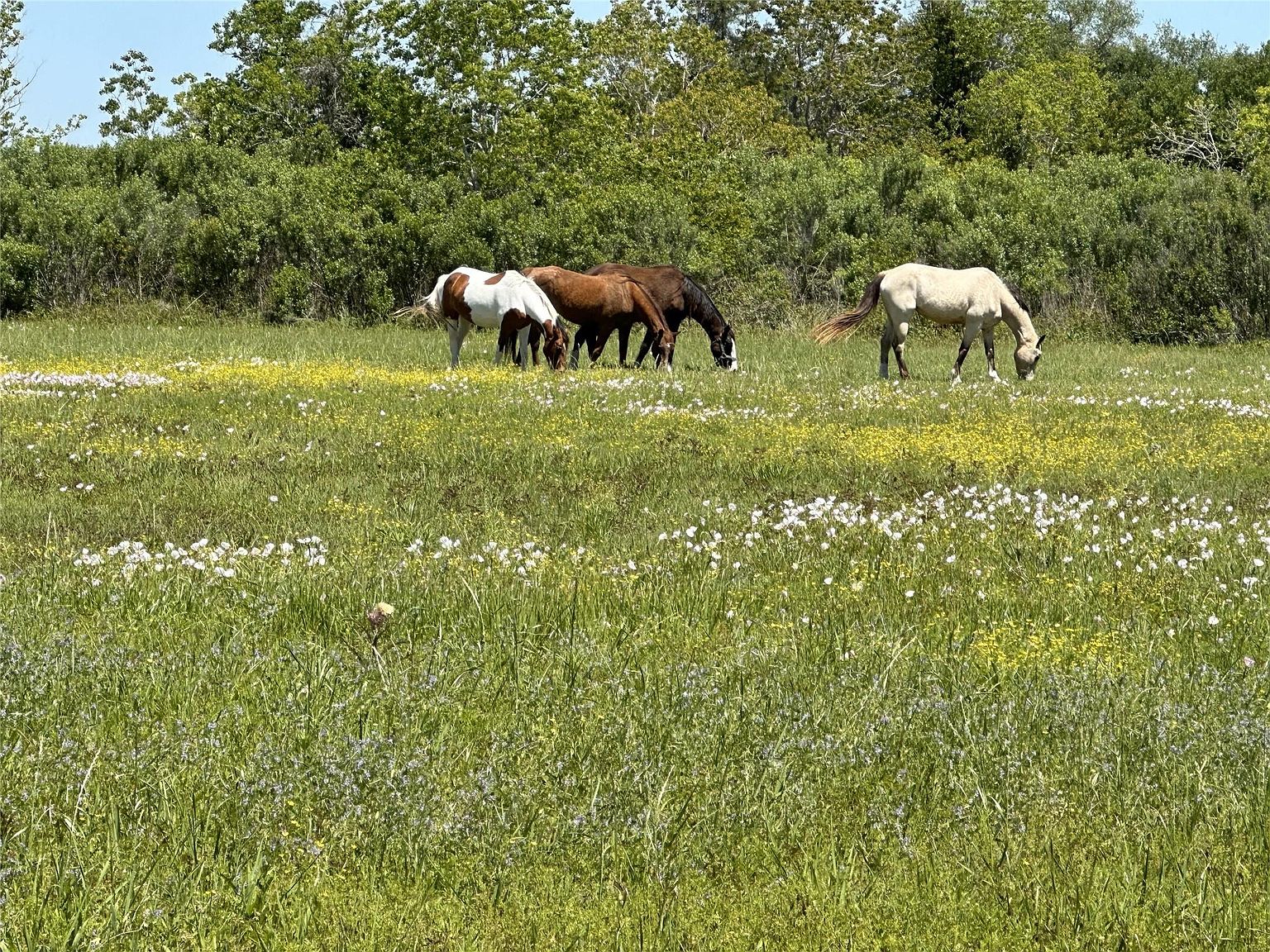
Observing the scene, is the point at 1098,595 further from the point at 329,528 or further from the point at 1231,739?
the point at 329,528

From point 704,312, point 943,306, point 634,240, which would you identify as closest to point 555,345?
point 704,312

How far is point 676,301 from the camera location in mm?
25688

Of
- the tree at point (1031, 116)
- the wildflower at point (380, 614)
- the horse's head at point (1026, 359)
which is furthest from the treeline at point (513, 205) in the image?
the wildflower at point (380, 614)

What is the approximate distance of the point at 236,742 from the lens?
5539 millimetres

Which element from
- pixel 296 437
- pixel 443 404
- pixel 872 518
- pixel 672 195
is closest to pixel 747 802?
pixel 872 518

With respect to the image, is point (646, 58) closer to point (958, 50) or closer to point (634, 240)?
point (958, 50)

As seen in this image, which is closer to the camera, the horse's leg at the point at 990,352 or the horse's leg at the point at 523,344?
the horse's leg at the point at 523,344

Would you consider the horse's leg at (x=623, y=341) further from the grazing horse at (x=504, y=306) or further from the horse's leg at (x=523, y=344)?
the horse's leg at (x=523, y=344)

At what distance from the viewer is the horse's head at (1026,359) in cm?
2330

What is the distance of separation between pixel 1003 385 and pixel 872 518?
452 inches

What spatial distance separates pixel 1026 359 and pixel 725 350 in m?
5.12

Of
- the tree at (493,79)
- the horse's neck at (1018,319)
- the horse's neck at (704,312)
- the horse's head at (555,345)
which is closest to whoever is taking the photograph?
the horse's head at (555,345)

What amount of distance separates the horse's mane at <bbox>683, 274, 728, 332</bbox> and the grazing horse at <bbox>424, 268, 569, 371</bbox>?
315 cm

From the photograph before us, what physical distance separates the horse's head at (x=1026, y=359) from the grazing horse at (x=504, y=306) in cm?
741
